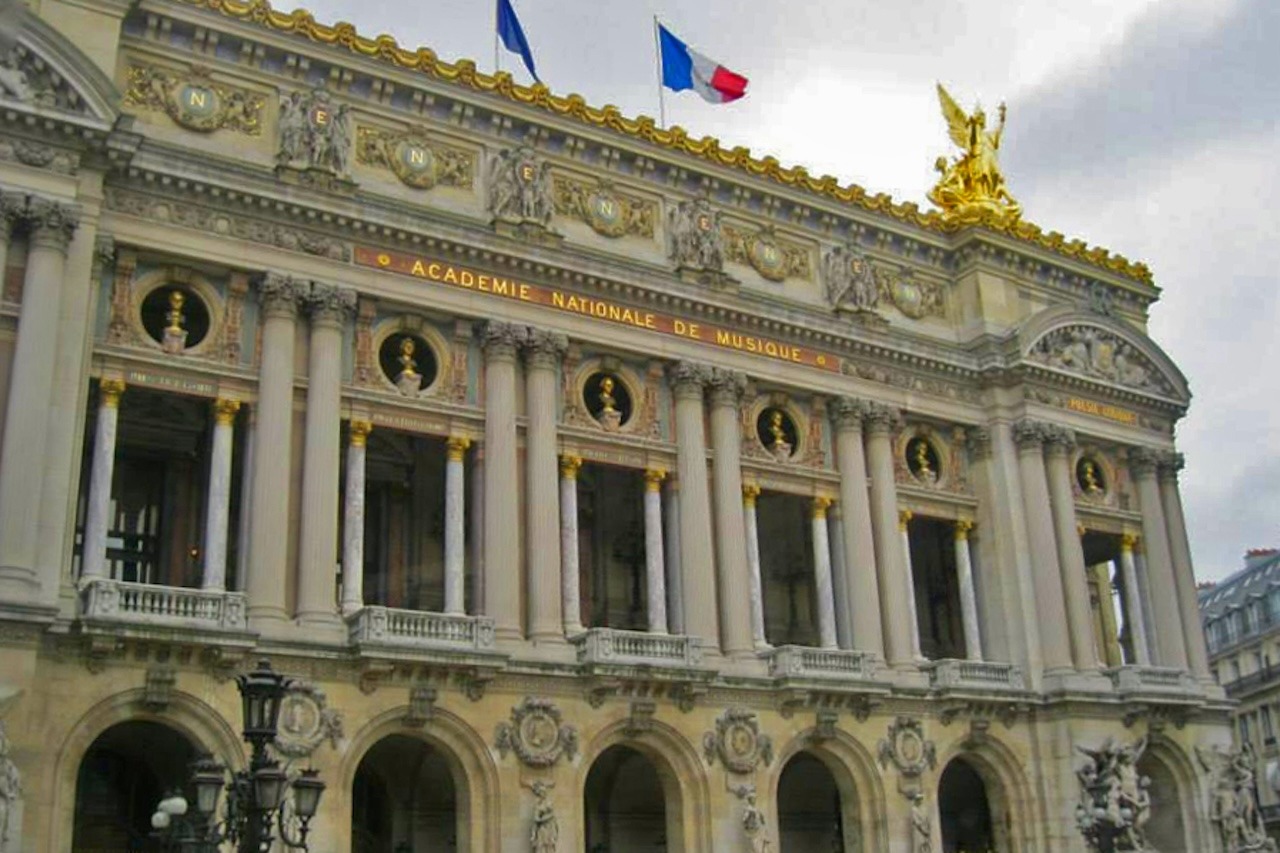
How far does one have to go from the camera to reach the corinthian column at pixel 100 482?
85.9ft

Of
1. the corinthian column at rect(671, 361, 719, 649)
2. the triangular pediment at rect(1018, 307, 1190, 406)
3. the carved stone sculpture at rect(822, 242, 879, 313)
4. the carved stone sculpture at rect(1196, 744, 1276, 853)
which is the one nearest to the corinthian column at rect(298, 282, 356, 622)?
the corinthian column at rect(671, 361, 719, 649)

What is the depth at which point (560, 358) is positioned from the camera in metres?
32.7

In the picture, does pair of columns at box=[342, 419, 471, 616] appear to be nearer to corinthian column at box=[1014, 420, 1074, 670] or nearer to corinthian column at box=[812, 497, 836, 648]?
corinthian column at box=[812, 497, 836, 648]

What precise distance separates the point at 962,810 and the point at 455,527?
706 inches

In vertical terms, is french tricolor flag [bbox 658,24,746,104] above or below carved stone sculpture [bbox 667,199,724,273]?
above

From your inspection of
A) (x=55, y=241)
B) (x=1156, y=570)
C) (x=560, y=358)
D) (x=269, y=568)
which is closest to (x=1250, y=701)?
(x=1156, y=570)

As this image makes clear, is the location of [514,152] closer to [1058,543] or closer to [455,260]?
[455,260]

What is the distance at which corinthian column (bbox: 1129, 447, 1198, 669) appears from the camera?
1612 inches

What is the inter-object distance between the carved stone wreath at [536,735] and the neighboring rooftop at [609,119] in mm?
13592

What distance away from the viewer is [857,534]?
3600 cm

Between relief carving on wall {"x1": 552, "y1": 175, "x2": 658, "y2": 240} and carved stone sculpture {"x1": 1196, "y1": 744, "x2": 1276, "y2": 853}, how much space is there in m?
20.4

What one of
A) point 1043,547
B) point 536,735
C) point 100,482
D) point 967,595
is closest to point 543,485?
point 536,735

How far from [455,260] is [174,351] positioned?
6.37 metres

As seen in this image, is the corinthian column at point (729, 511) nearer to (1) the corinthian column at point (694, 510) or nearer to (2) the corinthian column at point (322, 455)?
(1) the corinthian column at point (694, 510)
